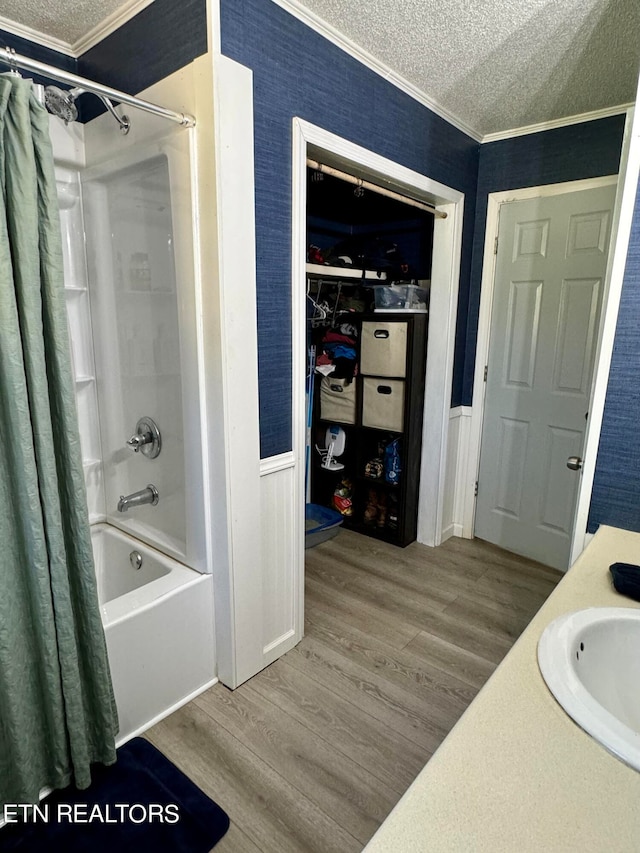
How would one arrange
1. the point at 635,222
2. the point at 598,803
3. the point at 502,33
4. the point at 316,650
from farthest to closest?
the point at 316,650, the point at 502,33, the point at 635,222, the point at 598,803

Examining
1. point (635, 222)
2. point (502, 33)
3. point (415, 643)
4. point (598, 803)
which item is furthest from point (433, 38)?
point (415, 643)

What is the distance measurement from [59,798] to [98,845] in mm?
210

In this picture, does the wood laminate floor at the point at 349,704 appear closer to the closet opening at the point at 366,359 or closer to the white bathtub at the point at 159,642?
the white bathtub at the point at 159,642

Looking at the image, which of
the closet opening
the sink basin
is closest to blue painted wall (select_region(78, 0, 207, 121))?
the closet opening

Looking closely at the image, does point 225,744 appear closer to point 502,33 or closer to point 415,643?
point 415,643

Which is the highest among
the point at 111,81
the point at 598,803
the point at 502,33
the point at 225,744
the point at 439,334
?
the point at 502,33

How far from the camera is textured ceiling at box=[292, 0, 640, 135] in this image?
5.32ft

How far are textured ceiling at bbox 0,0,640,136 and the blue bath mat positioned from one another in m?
2.49

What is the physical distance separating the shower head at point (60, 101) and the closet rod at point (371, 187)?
79 cm

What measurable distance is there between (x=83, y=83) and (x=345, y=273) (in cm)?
158

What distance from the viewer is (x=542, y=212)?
2.63 m

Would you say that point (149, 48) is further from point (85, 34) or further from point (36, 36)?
point (36, 36)

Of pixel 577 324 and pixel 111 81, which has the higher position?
pixel 111 81

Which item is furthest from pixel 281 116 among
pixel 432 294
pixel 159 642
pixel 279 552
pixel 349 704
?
pixel 349 704
